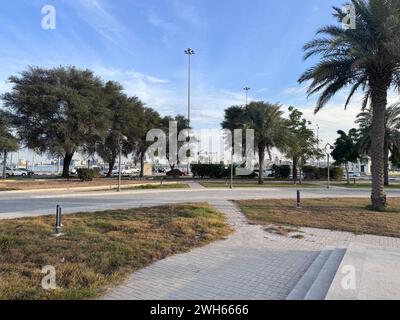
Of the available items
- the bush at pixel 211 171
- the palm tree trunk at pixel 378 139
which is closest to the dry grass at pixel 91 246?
the palm tree trunk at pixel 378 139

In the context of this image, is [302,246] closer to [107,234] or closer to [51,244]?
[107,234]

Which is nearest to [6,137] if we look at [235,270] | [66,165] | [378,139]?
[66,165]

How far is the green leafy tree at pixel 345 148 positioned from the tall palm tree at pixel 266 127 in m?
11.1

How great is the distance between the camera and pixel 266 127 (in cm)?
3981

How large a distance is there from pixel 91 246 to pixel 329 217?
8963mm

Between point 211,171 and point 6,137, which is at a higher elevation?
point 6,137

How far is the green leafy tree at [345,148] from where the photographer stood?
46.8 meters

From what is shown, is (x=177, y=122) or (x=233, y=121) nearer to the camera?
(x=233, y=121)

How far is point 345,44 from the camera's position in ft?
53.9

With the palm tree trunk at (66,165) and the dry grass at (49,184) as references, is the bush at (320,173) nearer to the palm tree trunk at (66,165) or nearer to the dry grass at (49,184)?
the dry grass at (49,184)

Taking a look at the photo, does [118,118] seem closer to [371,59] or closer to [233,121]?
[233,121]

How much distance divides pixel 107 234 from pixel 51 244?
62.4 inches

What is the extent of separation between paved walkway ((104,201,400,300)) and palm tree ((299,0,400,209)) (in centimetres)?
752
